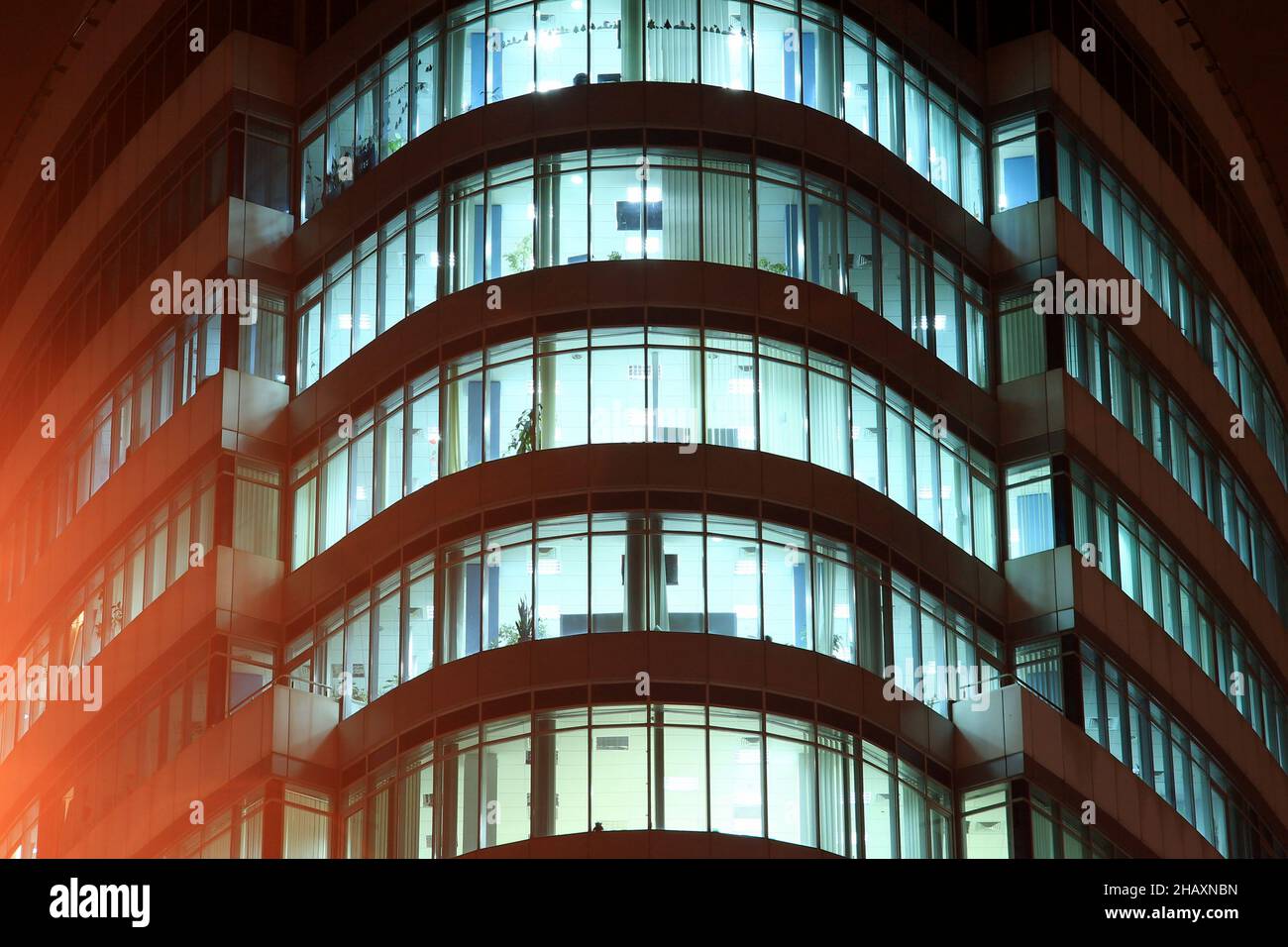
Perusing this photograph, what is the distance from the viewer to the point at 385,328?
2020 inches

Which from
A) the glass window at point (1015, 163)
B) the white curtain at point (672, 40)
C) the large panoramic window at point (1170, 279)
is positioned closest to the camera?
the white curtain at point (672, 40)

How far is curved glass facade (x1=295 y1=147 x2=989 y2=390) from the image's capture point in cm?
4891

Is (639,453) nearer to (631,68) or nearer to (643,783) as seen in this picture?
(643,783)

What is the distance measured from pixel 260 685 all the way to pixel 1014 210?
19.3 meters

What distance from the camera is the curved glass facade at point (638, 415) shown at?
47438 millimetres

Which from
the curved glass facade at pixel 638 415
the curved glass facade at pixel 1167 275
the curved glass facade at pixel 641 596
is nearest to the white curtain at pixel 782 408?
the curved glass facade at pixel 638 415

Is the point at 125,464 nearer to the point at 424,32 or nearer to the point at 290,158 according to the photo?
the point at 290,158

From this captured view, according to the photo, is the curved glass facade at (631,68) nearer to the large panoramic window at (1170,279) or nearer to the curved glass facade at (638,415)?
the large panoramic window at (1170,279)

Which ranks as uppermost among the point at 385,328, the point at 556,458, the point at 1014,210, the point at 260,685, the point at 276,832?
the point at 1014,210

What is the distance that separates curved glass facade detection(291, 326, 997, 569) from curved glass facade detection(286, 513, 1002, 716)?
175 centimetres

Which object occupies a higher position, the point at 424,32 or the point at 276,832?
the point at 424,32

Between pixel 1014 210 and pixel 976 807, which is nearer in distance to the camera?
pixel 976 807

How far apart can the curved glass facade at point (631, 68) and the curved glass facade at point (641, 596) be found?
960cm

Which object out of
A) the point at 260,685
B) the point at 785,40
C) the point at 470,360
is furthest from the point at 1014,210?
the point at 260,685
